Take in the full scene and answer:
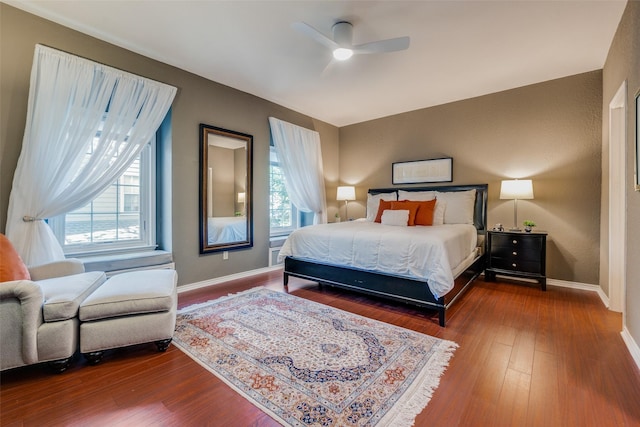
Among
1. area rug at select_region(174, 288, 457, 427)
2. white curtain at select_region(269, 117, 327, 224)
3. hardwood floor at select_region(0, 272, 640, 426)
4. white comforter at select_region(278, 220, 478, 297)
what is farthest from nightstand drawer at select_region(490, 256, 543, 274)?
white curtain at select_region(269, 117, 327, 224)

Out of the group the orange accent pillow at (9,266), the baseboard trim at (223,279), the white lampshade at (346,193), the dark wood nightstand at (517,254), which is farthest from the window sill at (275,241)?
the dark wood nightstand at (517,254)

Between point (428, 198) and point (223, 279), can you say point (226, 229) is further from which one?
point (428, 198)

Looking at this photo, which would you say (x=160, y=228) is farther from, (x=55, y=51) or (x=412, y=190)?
(x=412, y=190)

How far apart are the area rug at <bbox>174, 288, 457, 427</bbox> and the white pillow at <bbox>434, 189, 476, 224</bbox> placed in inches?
88.4

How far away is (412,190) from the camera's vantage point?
4.74 metres

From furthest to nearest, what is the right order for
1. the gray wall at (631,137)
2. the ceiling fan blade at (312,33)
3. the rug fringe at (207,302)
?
the rug fringe at (207,302), the ceiling fan blade at (312,33), the gray wall at (631,137)

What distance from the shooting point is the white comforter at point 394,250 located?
8.13ft

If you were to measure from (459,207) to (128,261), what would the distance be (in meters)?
4.34

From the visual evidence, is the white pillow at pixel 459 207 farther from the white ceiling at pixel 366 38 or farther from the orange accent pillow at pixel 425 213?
the white ceiling at pixel 366 38

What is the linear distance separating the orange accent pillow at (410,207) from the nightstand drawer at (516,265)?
122 cm

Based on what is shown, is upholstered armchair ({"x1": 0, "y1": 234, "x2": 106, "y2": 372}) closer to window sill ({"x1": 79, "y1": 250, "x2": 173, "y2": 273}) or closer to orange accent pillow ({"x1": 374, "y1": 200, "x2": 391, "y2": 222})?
window sill ({"x1": 79, "y1": 250, "x2": 173, "y2": 273})

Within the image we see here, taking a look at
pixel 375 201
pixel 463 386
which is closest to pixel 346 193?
pixel 375 201

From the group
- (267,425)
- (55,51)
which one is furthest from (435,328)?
(55,51)

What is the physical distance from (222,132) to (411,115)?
327cm
